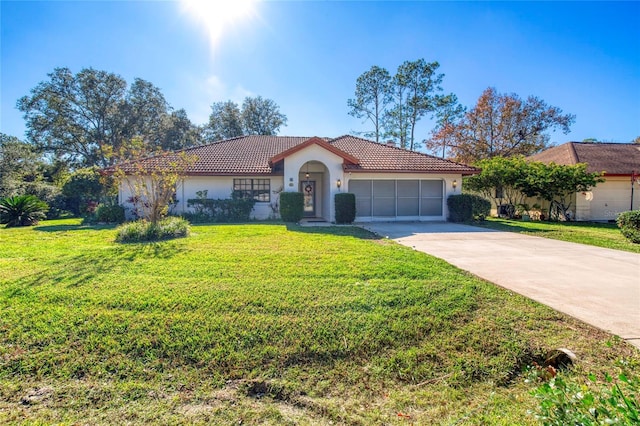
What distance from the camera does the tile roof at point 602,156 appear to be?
808 inches

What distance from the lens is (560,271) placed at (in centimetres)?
658

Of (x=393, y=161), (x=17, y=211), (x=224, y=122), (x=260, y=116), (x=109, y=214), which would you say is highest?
(x=260, y=116)

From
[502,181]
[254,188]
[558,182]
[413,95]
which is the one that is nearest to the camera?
[254,188]

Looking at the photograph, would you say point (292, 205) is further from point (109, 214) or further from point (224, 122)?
point (224, 122)

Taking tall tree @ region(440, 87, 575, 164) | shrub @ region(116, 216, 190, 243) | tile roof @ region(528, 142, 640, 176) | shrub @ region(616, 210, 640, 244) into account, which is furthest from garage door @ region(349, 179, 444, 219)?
tall tree @ region(440, 87, 575, 164)

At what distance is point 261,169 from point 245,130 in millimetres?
23625

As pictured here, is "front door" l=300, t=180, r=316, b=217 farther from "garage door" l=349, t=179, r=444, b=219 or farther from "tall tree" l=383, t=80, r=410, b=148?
"tall tree" l=383, t=80, r=410, b=148

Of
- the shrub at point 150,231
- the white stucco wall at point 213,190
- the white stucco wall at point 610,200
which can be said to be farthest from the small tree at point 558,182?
the shrub at point 150,231

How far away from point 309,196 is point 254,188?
3.87 metres

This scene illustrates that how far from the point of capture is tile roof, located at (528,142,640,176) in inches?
808

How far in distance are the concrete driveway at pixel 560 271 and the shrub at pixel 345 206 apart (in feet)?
13.3

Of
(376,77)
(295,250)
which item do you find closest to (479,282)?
(295,250)

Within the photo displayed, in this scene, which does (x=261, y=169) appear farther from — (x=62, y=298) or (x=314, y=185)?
(x=62, y=298)

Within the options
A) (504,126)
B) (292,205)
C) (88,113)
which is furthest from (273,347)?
(88,113)
